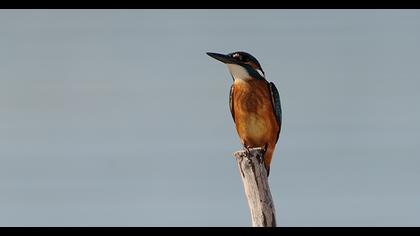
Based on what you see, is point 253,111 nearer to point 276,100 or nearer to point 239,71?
point 276,100

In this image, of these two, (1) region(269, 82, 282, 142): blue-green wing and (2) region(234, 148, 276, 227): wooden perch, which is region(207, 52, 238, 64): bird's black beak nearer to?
(1) region(269, 82, 282, 142): blue-green wing

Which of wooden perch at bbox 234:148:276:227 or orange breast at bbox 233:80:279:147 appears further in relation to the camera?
orange breast at bbox 233:80:279:147

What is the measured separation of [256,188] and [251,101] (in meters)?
1.62

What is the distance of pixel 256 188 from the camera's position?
9875 millimetres

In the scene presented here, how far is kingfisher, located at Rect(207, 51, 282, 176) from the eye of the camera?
36.3 ft

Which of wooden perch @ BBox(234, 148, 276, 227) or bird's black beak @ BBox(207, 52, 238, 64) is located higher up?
bird's black beak @ BBox(207, 52, 238, 64)

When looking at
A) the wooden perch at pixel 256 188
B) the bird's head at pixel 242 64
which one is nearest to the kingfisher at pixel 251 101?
the bird's head at pixel 242 64

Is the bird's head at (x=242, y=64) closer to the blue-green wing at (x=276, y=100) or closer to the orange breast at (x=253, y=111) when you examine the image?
the orange breast at (x=253, y=111)

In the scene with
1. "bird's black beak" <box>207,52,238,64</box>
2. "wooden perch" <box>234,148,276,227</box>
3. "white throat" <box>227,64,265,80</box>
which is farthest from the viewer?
"white throat" <box>227,64,265,80</box>

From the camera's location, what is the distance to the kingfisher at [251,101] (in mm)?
11055

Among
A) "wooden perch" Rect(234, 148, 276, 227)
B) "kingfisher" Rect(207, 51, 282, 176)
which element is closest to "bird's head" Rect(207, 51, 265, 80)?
"kingfisher" Rect(207, 51, 282, 176)
